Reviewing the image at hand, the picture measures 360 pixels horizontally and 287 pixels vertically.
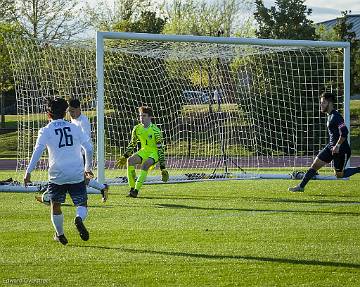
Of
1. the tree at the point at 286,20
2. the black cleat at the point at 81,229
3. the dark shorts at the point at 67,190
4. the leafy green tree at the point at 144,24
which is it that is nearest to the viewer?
the black cleat at the point at 81,229

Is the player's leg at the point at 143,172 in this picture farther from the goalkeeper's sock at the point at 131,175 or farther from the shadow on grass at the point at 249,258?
the shadow on grass at the point at 249,258

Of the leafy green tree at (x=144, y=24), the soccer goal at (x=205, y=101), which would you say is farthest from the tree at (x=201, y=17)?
the soccer goal at (x=205, y=101)

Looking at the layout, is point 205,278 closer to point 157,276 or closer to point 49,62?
point 157,276

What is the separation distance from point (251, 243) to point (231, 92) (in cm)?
1529

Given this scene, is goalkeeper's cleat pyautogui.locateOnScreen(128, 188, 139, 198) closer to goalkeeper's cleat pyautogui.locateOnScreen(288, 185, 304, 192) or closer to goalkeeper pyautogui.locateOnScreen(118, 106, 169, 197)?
goalkeeper pyautogui.locateOnScreen(118, 106, 169, 197)

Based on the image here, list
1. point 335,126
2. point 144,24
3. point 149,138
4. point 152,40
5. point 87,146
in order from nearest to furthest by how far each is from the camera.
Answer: point 87,146 < point 335,126 < point 149,138 < point 152,40 < point 144,24

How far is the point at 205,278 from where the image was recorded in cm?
906

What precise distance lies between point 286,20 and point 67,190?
115 ft

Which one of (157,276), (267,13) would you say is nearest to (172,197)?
(157,276)

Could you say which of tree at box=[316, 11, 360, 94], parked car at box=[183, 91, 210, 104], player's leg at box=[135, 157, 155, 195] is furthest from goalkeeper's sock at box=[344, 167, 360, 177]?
tree at box=[316, 11, 360, 94]

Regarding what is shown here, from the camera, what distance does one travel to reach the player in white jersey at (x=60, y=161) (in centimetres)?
1123

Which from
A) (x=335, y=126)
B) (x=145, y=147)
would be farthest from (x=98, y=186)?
(x=335, y=126)

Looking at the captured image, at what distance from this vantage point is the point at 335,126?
56.5 feet

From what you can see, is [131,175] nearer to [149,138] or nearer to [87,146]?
[149,138]
